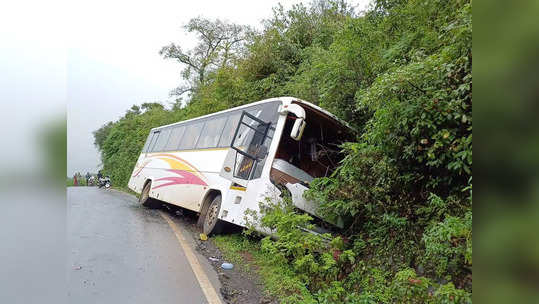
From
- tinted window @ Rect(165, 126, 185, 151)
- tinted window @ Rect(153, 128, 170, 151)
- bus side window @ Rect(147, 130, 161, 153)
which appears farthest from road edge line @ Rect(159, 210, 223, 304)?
bus side window @ Rect(147, 130, 161, 153)

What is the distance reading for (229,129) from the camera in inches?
345

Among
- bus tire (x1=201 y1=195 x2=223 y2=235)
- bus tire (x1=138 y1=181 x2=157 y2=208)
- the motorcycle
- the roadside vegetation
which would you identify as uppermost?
the roadside vegetation

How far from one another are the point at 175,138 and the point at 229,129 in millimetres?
4555

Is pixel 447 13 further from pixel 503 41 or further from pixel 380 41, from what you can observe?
pixel 503 41

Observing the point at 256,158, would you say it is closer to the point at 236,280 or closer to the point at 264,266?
the point at 264,266

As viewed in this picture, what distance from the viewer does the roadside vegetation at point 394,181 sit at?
12.2 feet

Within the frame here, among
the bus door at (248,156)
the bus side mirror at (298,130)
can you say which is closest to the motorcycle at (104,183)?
the bus door at (248,156)

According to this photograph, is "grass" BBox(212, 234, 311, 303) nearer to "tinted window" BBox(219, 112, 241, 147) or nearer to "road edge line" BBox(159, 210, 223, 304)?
"road edge line" BBox(159, 210, 223, 304)

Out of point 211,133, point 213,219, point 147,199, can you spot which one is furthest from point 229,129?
point 147,199

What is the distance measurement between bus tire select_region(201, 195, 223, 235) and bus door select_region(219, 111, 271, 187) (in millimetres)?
1224

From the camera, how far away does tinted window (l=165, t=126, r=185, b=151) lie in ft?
40.2

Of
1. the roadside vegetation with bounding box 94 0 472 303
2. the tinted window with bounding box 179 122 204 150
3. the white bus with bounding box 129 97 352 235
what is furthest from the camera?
the tinted window with bounding box 179 122 204 150

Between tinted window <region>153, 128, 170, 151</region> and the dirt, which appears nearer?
the dirt

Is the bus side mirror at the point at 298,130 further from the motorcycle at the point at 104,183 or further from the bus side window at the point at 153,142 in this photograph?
the motorcycle at the point at 104,183
